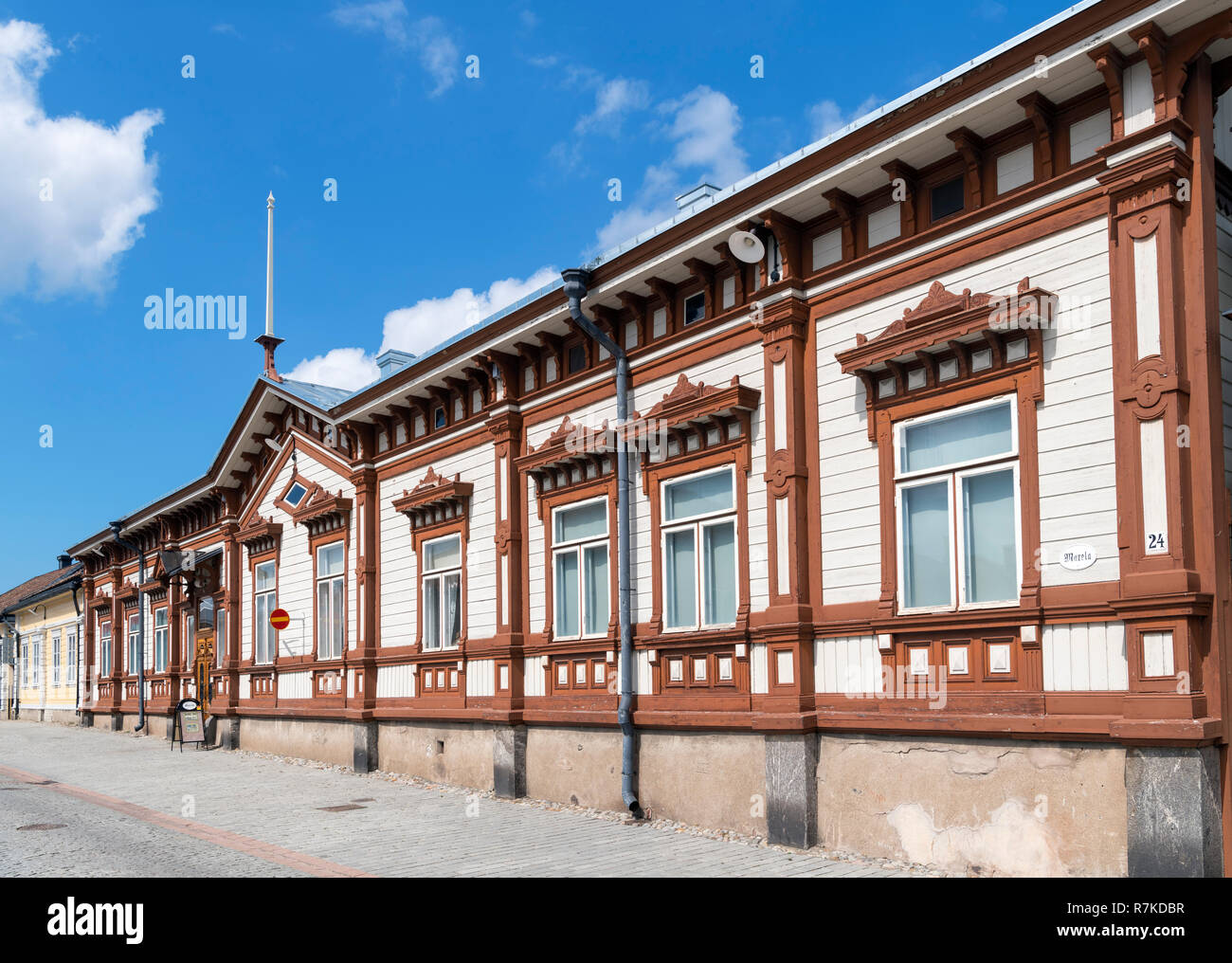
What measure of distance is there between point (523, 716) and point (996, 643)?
7.64 metres

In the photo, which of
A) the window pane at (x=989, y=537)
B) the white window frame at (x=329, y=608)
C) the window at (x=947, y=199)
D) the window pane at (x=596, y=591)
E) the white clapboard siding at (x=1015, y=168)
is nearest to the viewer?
the window pane at (x=989, y=537)

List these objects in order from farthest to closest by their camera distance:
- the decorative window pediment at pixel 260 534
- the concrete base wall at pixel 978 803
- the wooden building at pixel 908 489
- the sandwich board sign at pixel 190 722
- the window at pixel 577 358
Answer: the sandwich board sign at pixel 190 722 → the decorative window pediment at pixel 260 534 → the window at pixel 577 358 → the concrete base wall at pixel 978 803 → the wooden building at pixel 908 489

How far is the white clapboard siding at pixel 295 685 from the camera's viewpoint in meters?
21.7

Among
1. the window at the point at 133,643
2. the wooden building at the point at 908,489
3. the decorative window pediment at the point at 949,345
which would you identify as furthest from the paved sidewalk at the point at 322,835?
the window at the point at 133,643

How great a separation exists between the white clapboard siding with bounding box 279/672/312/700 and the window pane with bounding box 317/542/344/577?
202 centimetres

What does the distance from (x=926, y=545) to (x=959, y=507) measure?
1.74ft

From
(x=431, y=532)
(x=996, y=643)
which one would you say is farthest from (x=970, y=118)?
(x=431, y=532)

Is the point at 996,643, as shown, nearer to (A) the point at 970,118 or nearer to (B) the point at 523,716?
(A) the point at 970,118

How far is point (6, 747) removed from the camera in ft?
94.0

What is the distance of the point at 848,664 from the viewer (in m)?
10.9

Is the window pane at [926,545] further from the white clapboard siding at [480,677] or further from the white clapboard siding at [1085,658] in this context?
the white clapboard siding at [480,677]

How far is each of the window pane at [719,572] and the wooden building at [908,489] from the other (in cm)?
4

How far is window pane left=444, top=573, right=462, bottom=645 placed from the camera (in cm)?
1733

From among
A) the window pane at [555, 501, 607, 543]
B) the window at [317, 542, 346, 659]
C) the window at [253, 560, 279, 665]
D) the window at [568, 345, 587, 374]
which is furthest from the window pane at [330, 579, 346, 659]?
the window at [568, 345, 587, 374]
